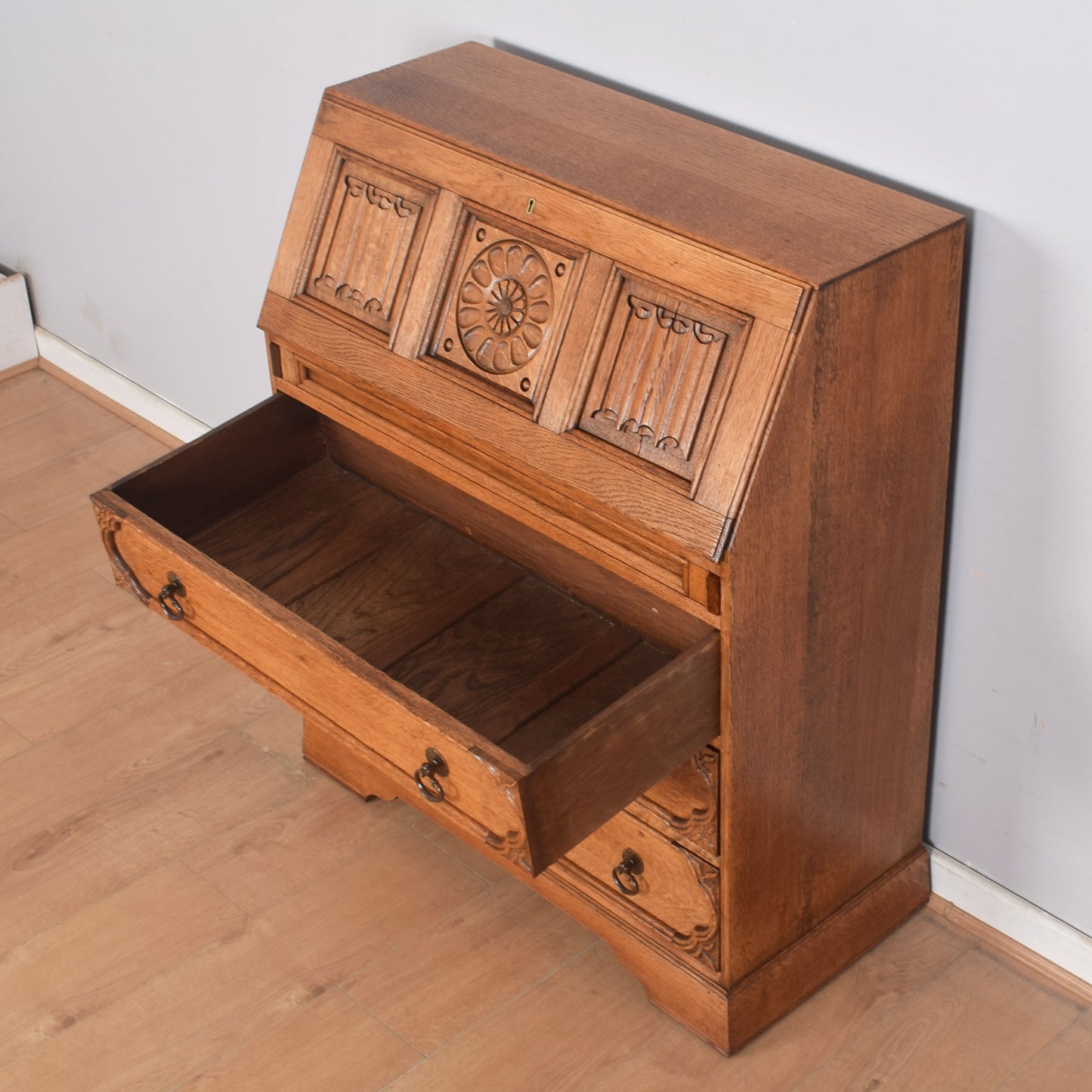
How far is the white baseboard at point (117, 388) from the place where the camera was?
9.93 feet

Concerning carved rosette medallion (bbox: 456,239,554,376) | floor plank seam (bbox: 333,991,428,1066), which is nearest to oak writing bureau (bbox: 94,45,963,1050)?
carved rosette medallion (bbox: 456,239,554,376)

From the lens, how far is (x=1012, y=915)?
200 cm

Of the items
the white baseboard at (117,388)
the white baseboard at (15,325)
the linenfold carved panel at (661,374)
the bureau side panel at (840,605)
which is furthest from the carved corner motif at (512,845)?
the white baseboard at (15,325)

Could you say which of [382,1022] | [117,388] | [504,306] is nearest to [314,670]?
[504,306]

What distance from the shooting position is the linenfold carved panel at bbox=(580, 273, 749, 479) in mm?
1451

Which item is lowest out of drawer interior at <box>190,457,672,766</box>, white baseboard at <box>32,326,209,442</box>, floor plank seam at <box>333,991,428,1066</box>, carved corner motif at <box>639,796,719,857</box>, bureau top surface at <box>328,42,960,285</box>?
floor plank seam at <box>333,991,428,1066</box>

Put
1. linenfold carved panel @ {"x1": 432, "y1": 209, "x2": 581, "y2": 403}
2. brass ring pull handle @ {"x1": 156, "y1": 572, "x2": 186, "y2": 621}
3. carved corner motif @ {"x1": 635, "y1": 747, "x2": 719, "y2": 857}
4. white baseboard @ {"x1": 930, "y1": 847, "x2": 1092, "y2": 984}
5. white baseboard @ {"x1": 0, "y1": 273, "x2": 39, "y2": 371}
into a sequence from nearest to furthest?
linenfold carved panel @ {"x1": 432, "y1": 209, "x2": 581, "y2": 403} → carved corner motif @ {"x1": 635, "y1": 747, "x2": 719, "y2": 857} → brass ring pull handle @ {"x1": 156, "y1": 572, "x2": 186, "y2": 621} → white baseboard @ {"x1": 930, "y1": 847, "x2": 1092, "y2": 984} → white baseboard @ {"x1": 0, "y1": 273, "x2": 39, "y2": 371}

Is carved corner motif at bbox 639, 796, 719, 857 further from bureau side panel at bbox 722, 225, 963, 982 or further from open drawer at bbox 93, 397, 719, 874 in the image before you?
open drawer at bbox 93, 397, 719, 874

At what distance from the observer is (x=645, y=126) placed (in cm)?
171

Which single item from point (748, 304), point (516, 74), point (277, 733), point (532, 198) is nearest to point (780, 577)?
point (748, 304)

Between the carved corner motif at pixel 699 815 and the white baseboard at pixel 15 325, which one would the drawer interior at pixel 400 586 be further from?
the white baseboard at pixel 15 325

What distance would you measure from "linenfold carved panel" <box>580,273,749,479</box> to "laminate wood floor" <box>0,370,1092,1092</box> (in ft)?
2.70

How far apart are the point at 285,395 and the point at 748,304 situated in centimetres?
78

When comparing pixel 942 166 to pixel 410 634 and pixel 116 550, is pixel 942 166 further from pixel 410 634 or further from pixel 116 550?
pixel 116 550
